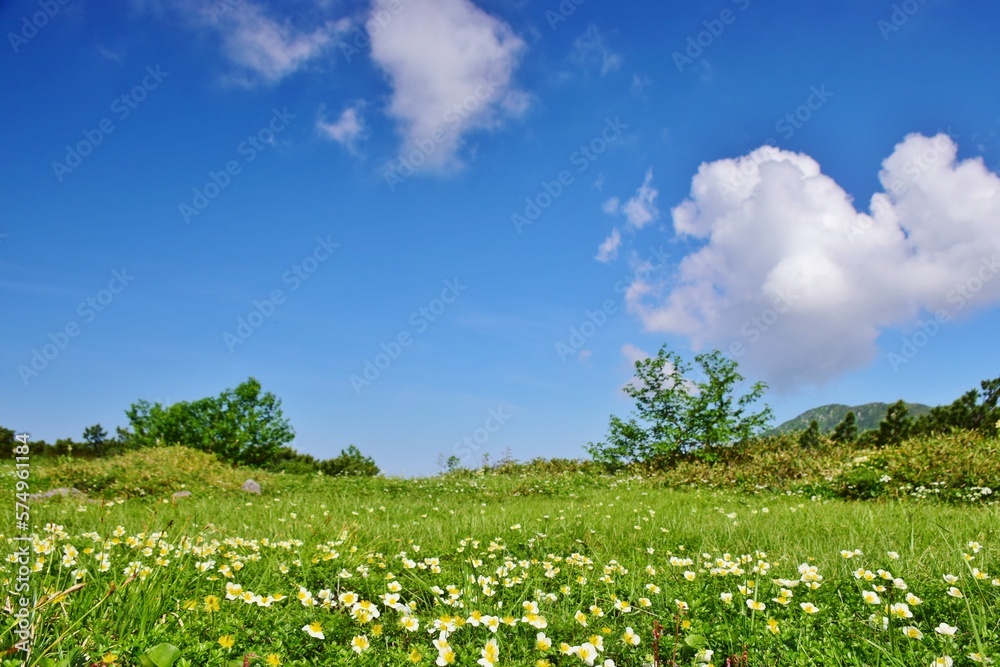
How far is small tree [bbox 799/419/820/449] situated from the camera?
20.6m

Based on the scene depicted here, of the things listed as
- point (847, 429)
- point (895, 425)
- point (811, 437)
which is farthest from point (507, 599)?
point (847, 429)

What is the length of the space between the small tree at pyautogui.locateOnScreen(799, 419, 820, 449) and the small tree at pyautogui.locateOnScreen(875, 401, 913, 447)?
5.74ft

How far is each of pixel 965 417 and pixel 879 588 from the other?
2108cm

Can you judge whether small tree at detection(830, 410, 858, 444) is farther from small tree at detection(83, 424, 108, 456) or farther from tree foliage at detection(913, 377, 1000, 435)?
small tree at detection(83, 424, 108, 456)

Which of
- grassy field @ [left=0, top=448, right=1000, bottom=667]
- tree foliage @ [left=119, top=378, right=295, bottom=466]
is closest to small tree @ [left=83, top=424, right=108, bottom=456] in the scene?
tree foliage @ [left=119, top=378, right=295, bottom=466]

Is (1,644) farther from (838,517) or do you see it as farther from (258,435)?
(258,435)

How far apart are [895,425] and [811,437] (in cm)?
260

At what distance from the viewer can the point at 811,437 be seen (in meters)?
21.2

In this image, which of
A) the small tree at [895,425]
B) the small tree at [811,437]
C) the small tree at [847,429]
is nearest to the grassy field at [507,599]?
the small tree at [811,437]

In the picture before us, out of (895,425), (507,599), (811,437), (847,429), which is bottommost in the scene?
(507,599)

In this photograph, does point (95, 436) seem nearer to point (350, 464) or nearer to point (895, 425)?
point (350, 464)

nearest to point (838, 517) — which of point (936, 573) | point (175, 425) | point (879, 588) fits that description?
point (936, 573)

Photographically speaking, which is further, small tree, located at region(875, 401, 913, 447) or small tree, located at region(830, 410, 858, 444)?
small tree, located at region(830, 410, 858, 444)

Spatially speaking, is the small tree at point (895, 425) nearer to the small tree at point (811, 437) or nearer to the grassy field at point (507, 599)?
the small tree at point (811, 437)
